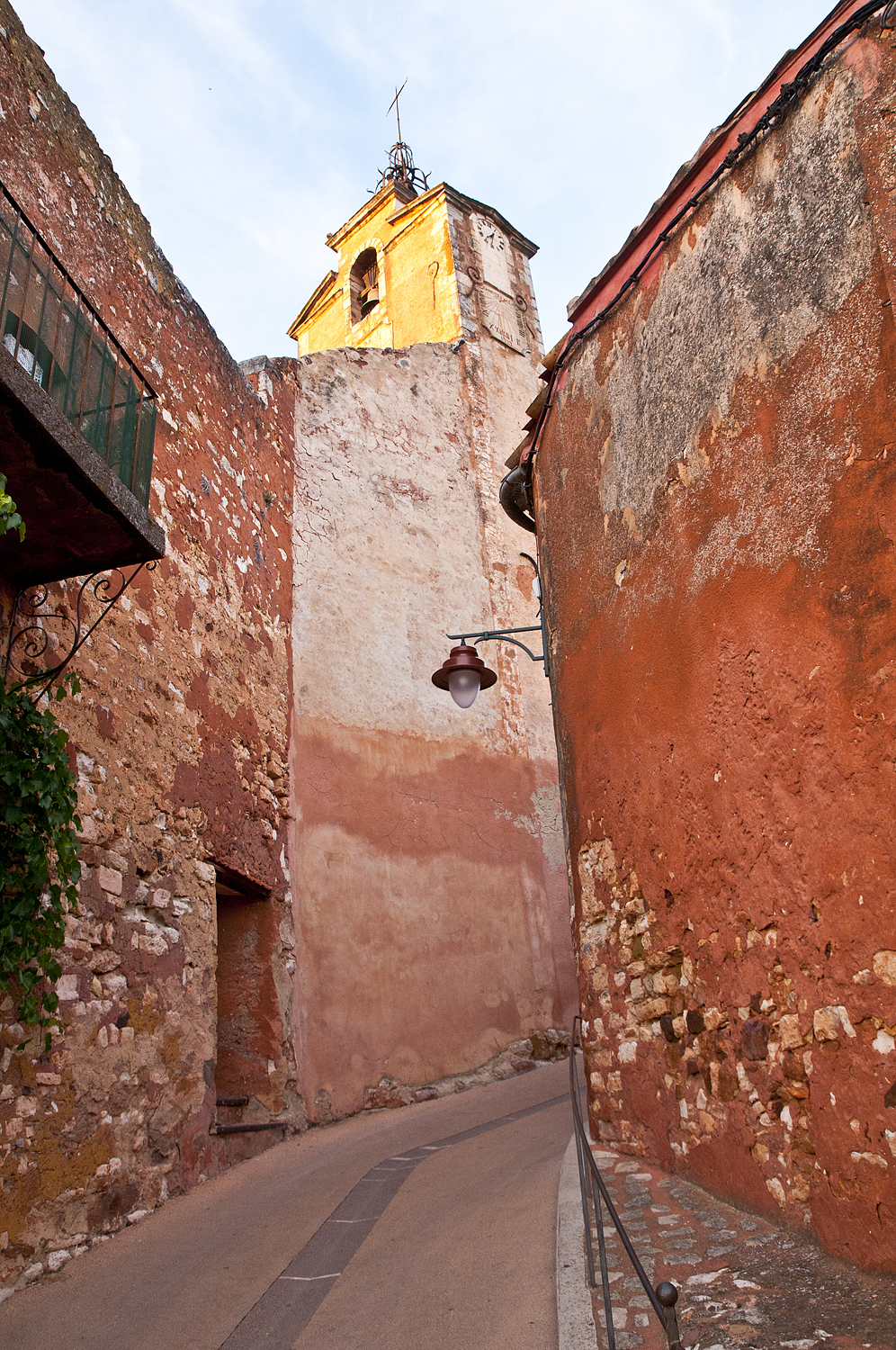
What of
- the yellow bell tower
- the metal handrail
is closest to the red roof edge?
the metal handrail

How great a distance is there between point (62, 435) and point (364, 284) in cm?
1479

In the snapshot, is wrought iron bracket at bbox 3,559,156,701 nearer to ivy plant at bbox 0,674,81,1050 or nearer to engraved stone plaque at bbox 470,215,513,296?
ivy plant at bbox 0,674,81,1050

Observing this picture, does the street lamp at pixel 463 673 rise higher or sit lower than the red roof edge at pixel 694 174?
lower

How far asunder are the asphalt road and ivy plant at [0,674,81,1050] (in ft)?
3.79

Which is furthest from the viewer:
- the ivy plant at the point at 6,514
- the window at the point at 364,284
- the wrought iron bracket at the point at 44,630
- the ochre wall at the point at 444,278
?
the window at the point at 364,284

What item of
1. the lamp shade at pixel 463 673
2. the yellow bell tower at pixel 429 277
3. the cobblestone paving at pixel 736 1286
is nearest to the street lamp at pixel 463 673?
the lamp shade at pixel 463 673

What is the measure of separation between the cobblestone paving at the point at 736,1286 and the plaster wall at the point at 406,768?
4.29m

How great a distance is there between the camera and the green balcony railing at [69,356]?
15.5 ft

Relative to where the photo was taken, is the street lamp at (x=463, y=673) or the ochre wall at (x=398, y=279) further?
the ochre wall at (x=398, y=279)

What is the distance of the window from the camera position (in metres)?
17.3

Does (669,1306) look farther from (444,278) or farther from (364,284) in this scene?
(364,284)

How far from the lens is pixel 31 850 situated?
4.33 metres

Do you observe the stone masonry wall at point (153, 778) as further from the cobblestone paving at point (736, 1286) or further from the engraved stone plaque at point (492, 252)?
the engraved stone plaque at point (492, 252)

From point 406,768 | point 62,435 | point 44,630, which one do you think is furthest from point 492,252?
point 62,435
